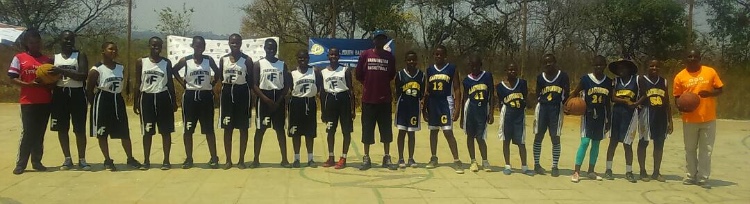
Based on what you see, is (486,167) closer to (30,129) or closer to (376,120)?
(376,120)

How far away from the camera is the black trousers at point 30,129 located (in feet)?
25.1

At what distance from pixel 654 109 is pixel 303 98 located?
412cm

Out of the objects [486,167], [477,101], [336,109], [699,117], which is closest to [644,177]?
[699,117]

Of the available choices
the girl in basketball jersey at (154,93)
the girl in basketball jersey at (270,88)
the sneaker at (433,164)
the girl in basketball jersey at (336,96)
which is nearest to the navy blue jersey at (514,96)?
the sneaker at (433,164)

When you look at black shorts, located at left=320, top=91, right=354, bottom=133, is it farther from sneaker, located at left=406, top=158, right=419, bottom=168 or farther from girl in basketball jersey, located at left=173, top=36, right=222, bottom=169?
girl in basketball jersey, located at left=173, top=36, right=222, bottom=169

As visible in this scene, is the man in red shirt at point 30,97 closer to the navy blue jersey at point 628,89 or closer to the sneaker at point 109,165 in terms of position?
the sneaker at point 109,165

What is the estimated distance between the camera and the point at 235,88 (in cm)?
795

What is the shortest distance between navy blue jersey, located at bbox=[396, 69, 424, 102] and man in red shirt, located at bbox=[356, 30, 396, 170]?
12cm

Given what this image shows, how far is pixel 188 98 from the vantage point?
7.90 metres

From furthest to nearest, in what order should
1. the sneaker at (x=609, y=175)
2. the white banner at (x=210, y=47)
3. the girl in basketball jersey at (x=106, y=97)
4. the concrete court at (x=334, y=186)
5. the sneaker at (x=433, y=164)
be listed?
the white banner at (x=210, y=47) → the sneaker at (x=433, y=164) → the sneaker at (x=609, y=175) → the girl in basketball jersey at (x=106, y=97) → the concrete court at (x=334, y=186)

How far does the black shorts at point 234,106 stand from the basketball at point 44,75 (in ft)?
6.12

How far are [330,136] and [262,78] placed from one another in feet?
3.59

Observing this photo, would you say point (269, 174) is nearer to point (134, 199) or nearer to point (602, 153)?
point (134, 199)

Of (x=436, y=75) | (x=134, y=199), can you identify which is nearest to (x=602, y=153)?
(x=436, y=75)
